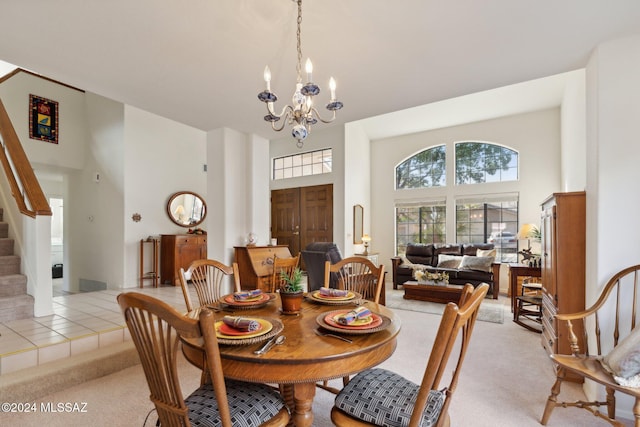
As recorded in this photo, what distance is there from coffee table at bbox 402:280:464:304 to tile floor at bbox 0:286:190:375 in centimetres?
351

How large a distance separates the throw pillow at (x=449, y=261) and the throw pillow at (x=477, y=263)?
0.41 ft

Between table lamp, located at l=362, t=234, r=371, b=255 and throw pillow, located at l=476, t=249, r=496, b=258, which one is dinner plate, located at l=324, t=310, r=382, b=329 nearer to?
throw pillow, located at l=476, t=249, r=496, b=258

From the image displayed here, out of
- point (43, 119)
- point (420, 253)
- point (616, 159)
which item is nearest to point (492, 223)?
point (420, 253)

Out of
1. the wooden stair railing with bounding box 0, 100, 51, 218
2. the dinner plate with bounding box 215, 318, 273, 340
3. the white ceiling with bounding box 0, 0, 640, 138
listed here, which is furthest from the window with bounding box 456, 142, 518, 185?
the wooden stair railing with bounding box 0, 100, 51, 218

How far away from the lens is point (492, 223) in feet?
21.5

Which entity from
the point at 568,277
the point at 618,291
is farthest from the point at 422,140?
the point at 618,291

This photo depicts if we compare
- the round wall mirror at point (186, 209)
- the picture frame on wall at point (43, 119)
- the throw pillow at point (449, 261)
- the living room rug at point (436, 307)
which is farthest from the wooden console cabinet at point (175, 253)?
the throw pillow at point (449, 261)

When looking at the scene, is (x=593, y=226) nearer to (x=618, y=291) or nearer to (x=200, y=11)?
(x=618, y=291)

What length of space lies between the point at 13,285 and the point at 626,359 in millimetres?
5000

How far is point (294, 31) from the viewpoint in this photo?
80.0 inches

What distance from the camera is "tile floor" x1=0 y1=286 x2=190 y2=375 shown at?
2430mm

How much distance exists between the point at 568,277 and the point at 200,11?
321 cm

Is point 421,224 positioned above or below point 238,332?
above

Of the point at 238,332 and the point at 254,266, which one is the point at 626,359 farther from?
the point at 254,266
